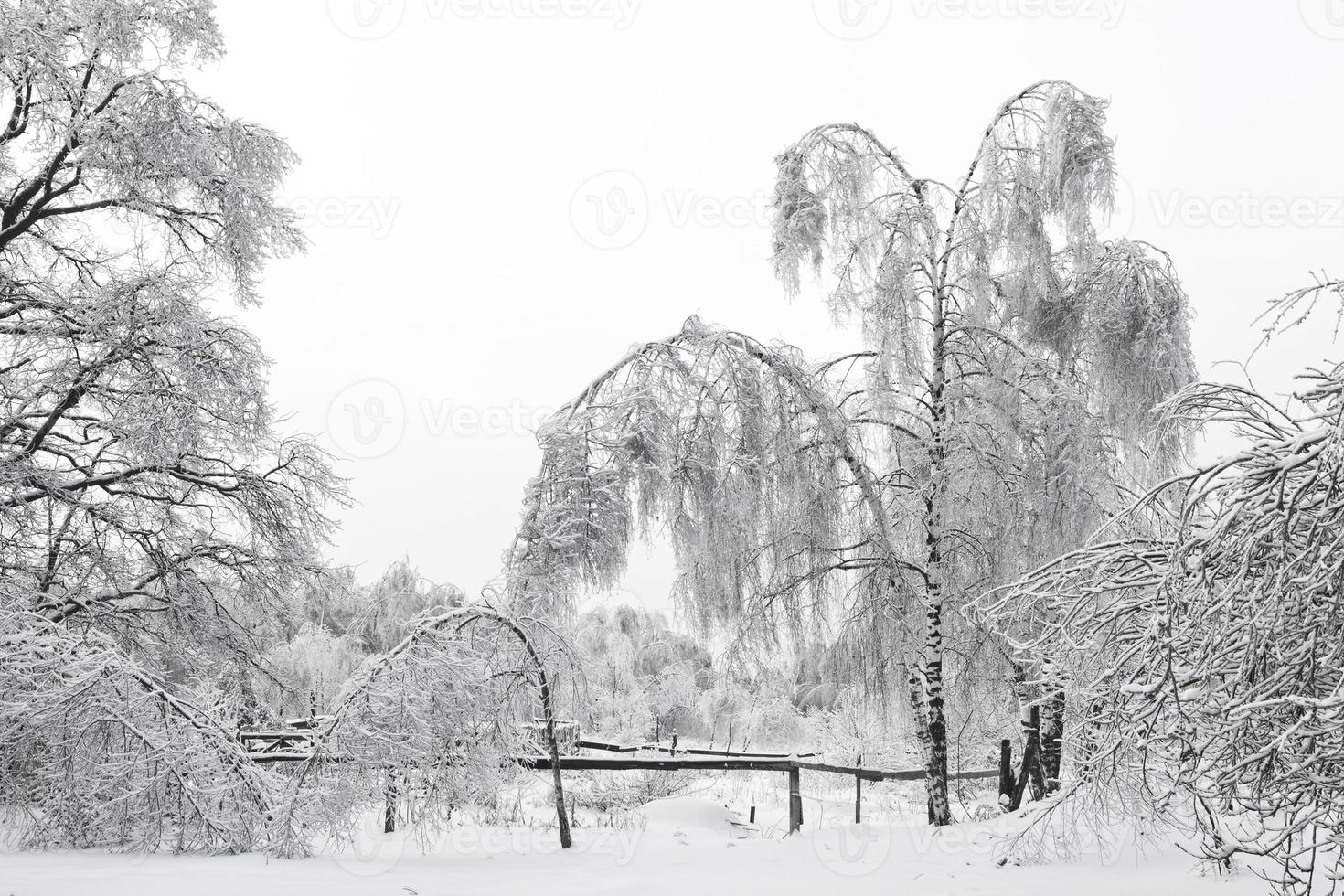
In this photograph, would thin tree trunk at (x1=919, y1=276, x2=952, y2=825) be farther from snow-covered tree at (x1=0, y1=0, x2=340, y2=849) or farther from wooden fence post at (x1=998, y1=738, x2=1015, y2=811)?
snow-covered tree at (x1=0, y1=0, x2=340, y2=849)

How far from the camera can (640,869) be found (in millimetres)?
6848

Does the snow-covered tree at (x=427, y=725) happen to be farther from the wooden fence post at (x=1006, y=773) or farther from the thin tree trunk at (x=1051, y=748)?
the thin tree trunk at (x=1051, y=748)

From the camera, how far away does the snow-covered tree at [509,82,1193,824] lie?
827 cm

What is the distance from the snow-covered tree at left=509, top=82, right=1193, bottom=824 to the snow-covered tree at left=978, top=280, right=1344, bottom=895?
12.9ft

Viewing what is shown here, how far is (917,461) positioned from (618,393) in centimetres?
438

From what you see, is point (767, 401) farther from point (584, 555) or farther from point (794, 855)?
point (794, 855)

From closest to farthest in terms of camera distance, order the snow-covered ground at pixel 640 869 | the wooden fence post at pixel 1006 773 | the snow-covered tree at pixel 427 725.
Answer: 1. the snow-covered ground at pixel 640 869
2. the snow-covered tree at pixel 427 725
3. the wooden fence post at pixel 1006 773

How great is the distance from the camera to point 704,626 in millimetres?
7684

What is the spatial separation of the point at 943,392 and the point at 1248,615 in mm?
5842

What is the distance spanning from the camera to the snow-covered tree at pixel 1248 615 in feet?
9.29

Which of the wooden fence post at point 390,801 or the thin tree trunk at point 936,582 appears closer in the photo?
the wooden fence post at point 390,801

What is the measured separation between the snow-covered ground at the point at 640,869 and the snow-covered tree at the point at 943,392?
177 cm

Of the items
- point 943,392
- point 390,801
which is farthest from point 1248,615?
point 390,801

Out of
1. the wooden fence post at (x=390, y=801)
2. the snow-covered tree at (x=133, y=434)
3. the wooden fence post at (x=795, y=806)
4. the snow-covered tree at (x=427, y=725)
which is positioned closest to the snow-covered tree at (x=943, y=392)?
the wooden fence post at (x=795, y=806)
